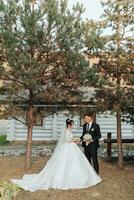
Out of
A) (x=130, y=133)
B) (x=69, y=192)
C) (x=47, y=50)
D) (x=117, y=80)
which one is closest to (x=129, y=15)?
(x=117, y=80)

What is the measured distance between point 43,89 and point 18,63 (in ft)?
5.25

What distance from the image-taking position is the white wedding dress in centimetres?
1192

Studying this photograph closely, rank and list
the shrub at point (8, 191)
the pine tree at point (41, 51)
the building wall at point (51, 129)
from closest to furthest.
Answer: the shrub at point (8, 191)
the pine tree at point (41, 51)
the building wall at point (51, 129)

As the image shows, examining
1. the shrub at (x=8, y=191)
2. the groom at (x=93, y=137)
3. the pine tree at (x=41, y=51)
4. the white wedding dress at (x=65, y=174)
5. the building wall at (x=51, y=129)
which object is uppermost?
the pine tree at (x=41, y=51)

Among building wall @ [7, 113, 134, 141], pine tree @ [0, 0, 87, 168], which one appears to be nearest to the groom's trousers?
pine tree @ [0, 0, 87, 168]

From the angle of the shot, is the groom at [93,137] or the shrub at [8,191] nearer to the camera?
the shrub at [8,191]

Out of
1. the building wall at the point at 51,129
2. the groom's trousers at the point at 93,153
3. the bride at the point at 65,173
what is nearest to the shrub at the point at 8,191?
the bride at the point at 65,173

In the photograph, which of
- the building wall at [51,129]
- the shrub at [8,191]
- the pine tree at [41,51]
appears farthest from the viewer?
the building wall at [51,129]

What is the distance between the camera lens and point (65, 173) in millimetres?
12281

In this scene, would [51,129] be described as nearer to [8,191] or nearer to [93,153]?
[93,153]

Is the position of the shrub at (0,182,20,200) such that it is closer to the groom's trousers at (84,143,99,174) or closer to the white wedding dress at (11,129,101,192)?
the white wedding dress at (11,129,101,192)

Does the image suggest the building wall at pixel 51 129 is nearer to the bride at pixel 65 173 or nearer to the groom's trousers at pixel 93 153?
the groom's trousers at pixel 93 153

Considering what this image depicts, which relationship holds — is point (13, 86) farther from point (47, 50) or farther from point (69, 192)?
point (69, 192)

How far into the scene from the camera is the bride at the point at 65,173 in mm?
11922
